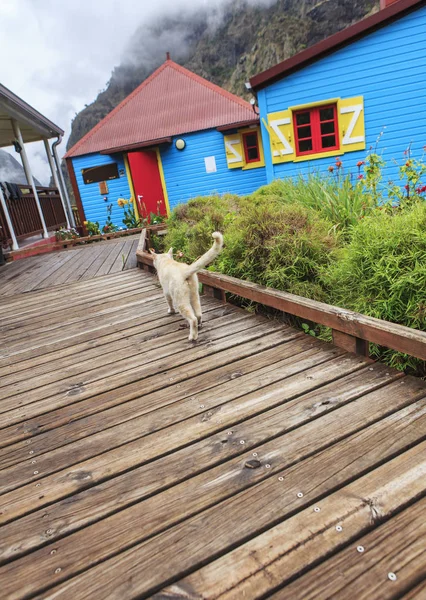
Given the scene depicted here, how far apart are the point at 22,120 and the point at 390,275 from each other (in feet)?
35.4

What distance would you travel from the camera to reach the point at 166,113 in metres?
14.4

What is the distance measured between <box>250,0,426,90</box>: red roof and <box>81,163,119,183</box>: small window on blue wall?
615 cm

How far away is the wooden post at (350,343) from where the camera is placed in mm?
2537

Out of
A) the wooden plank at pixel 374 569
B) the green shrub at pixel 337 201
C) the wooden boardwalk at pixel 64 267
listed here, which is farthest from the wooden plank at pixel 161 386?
the wooden boardwalk at pixel 64 267

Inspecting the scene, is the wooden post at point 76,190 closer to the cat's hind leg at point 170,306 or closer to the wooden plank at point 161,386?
the cat's hind leg at point 170,306

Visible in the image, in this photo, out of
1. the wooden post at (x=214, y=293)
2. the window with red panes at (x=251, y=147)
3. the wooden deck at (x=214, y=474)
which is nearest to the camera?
the wooden deck at (x=214, y=474)

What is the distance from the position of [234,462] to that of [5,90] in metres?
9.18

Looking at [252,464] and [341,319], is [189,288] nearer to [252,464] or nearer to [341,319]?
[341,319]

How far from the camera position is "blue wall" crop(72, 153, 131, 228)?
13.9 m

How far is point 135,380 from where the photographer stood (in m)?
2.63

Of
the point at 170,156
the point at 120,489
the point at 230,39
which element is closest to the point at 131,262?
the point at 120,489

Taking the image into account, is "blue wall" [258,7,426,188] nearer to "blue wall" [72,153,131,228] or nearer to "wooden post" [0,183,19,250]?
"blue wall" [72,153,131,228]

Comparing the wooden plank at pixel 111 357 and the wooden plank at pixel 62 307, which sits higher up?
the wooden plank at pixel 62 307

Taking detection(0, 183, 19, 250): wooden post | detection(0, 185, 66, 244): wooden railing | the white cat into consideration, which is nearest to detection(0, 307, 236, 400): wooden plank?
the white cat
